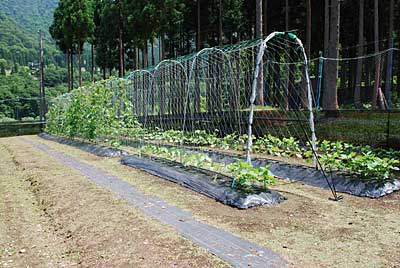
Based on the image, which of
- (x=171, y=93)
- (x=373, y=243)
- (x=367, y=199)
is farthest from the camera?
(x=171, y=93)

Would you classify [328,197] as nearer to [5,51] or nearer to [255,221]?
[255,221]

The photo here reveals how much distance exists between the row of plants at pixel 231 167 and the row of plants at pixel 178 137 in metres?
0.40

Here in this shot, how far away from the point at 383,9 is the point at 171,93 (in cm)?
1280

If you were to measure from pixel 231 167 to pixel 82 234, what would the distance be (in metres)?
1.75

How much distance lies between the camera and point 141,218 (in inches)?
137

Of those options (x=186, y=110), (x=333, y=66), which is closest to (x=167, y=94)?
(x=186, y=110)

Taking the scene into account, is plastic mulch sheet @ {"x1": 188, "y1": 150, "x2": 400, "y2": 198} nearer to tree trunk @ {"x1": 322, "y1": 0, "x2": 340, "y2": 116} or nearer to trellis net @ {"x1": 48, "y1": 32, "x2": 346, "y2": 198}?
trellis net @ {"x1": 48, "y1": 32, "x2": 346, "y2": 198}

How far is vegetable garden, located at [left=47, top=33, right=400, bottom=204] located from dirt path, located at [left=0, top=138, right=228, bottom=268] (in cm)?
139

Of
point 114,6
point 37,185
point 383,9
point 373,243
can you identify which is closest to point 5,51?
point 114,6

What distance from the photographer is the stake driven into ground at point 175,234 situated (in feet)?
8.64

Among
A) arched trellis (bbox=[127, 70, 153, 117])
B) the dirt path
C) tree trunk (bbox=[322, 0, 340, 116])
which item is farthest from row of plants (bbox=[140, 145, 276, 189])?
tree trunk (bbox=[322, 0, 340, 116])

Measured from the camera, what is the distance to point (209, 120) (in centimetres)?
962

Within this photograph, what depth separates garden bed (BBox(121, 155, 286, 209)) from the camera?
3.84m

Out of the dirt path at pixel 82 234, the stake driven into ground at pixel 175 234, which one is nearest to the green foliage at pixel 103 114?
the dirt path at pixel 82 234
